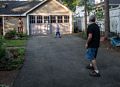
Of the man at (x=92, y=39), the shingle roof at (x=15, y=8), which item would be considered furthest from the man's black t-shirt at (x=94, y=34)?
the shingle roof at (x=15, y=8)

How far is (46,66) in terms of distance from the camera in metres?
13.8

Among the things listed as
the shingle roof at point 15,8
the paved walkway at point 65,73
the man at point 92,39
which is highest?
the shingle roof at point 15,8

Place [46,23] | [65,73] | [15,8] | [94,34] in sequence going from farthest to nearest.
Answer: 1. [15,8]
2. [46,23]
3. [65,73]
4. [94,34]

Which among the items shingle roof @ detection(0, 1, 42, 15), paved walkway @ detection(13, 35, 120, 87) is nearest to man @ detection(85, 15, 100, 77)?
paved walkway @ detection(13, 35, 120, 87)

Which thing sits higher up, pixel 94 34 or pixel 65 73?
pixel 94 34

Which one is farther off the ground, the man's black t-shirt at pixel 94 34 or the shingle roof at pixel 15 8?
the shingle roof at pixel 15 8

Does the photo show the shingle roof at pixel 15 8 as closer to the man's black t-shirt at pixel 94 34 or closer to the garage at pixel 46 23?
the garage at pixel 46 23

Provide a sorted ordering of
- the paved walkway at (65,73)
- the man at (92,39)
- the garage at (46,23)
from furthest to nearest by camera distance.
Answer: the garage at (46,23)
the man at (92,39)
the paved walkway at (65,73)

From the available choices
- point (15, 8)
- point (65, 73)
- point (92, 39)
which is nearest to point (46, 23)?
point (15, 8)

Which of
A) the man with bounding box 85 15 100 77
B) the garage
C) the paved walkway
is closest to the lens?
the paved walkway

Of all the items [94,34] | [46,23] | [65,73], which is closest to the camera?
[94,34]

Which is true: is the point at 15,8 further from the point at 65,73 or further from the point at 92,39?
the point at 92,39

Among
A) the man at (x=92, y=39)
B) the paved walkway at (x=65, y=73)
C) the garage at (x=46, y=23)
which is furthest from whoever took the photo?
the garage at (x=46, y=23)

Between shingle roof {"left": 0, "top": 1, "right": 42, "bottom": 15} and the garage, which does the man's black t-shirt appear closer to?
the garage
